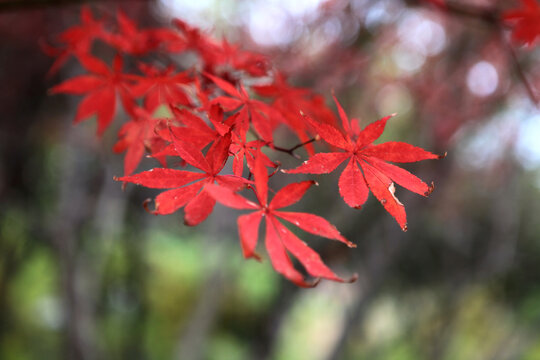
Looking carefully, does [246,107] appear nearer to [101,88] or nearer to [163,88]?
[163,88]

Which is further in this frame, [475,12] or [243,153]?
[475,12]

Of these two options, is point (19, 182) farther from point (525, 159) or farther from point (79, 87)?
point (525, 159)

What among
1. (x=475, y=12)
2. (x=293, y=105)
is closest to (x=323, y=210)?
(x=475, y=12)

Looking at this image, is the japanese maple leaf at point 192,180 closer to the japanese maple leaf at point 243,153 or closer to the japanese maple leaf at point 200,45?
the japanese maple leaf at point 243,153

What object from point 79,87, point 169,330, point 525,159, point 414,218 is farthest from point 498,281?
point 79,87

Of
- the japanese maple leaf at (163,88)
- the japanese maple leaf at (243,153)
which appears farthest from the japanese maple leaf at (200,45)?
the japanese maple leaf at (243,153)
